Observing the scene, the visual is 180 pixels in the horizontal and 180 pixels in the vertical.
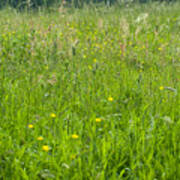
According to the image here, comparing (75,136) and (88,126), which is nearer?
(75,136)

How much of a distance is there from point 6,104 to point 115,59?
1613 mm

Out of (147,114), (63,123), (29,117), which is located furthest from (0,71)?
(147,114)

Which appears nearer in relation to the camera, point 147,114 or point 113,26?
point 147,114

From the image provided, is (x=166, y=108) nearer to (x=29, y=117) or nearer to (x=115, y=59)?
(x=29, y=117)

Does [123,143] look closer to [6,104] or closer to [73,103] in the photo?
[73,103]

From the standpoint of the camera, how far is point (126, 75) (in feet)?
8.95

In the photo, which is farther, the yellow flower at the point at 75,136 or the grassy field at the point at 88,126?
→ the yellow flower at the point at 75,136

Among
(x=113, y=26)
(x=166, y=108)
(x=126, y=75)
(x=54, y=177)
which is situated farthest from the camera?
(x=113, y=26)

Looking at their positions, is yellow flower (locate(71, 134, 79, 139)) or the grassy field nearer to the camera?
the grassy field

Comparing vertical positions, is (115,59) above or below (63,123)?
above

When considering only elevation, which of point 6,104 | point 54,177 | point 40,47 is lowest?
point 54,177

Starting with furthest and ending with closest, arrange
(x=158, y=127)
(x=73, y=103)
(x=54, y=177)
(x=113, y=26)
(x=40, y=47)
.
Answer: (x=113, y=26) < (x=40, y=47) < (x=73, y=103) < (x=158, y=127) < (x=54, y=177)

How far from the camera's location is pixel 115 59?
3.28 metres

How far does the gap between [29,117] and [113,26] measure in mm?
3376
